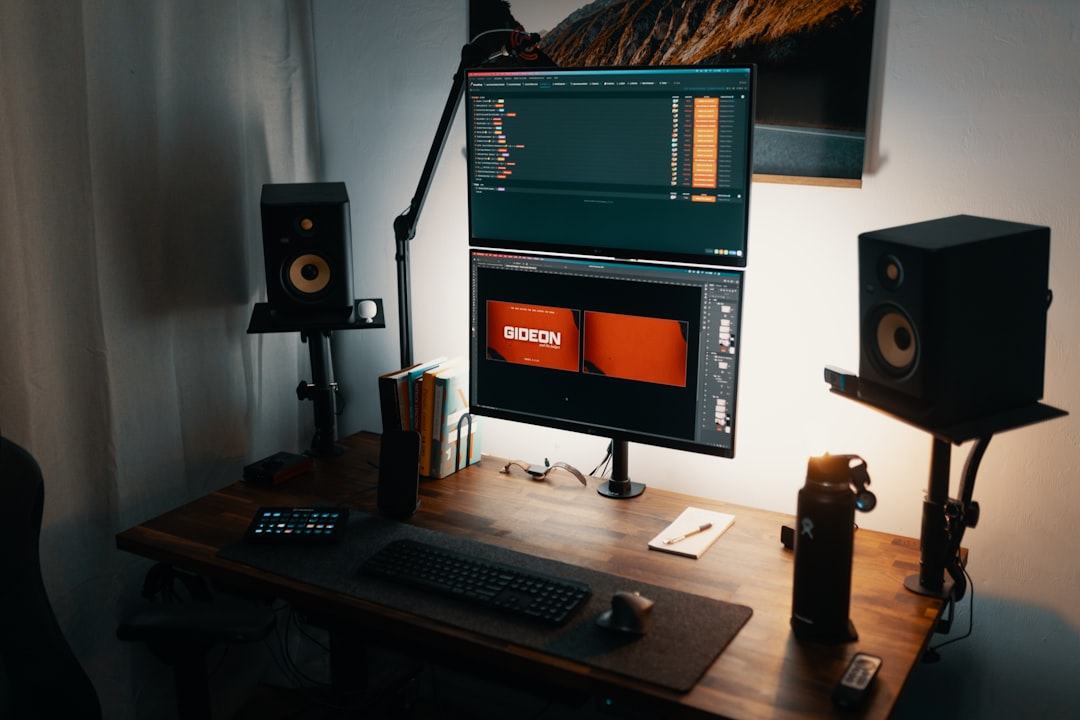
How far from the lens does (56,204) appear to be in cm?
191

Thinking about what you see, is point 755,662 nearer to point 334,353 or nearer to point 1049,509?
point 1049,509

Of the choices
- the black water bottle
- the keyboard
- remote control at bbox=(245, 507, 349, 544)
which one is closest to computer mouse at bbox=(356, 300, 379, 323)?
remote control at bbox=(245, 507, 349, 544)

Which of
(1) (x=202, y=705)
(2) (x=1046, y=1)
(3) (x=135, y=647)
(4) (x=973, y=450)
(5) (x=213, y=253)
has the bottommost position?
(3) (x=135, y=647)

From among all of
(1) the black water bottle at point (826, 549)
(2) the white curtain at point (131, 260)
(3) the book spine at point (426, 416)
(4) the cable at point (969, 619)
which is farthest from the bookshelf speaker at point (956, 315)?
(2) the white curtain at point (131, 260)

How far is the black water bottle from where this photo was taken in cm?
143

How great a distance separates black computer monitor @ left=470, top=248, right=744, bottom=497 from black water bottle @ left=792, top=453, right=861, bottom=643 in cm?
37

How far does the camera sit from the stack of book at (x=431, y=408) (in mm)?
2037

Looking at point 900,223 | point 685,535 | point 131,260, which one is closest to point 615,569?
point 685,535

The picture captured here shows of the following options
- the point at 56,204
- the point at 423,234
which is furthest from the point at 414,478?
the point at 56,204

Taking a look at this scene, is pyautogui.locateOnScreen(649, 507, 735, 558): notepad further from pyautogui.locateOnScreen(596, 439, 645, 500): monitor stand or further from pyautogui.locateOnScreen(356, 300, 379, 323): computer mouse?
pyautogui.locateOnScreen(356, 300, 379, 323): computer mouse

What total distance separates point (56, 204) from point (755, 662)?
1.54 meters

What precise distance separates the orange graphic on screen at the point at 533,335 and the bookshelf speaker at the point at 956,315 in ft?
1.99

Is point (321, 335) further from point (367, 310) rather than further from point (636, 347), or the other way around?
point (636, 347)

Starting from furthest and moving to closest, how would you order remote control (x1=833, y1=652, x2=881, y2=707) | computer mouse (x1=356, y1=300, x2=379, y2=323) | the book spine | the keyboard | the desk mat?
1. computer mouse (x1=356, y1=300, x2=379, y2=323)
2. the book spine
3. the keyboard
4. the desk mat
5. remote control (x1=833, y1=652, x2=881, y2=707)
